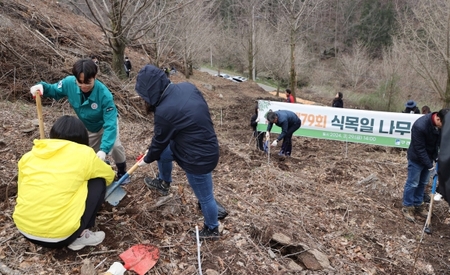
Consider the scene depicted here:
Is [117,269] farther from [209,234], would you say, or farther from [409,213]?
[409,213]

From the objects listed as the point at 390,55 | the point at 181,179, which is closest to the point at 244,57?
the point at 390,55

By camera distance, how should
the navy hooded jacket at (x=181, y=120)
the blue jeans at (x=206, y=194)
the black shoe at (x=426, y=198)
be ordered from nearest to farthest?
the navy hooded jacket at (x=181, y=120) < the blue jeans at (x=206, y=194) < the black shoe at (x=426, y=198)

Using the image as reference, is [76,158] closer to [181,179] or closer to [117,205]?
[117,205]

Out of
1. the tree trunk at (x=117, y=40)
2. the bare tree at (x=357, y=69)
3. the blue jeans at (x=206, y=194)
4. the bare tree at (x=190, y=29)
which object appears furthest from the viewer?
the bare tree at (x=357, y=69)

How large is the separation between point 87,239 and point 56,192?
608 millimetres

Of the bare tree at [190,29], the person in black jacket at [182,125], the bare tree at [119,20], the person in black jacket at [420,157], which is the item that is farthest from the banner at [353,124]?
the bare tree at [190,29]

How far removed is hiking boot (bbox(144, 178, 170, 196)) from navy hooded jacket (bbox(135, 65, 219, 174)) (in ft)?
3.17

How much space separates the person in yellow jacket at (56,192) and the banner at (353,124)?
20.4 feet

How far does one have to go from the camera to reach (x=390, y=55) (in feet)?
71.9

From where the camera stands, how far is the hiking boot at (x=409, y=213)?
15.4ft

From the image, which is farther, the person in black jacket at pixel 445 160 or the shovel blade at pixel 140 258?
the shovel blade at pixel 140 258

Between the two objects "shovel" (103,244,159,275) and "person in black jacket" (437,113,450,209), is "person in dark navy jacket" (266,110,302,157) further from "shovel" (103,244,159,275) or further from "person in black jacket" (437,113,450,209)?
"person in black jacket" (437,113,450,209)

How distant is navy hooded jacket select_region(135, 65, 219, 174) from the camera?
260cm

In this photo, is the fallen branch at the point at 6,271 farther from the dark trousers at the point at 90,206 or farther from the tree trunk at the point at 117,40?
the tree trunk at the point at 117,40
